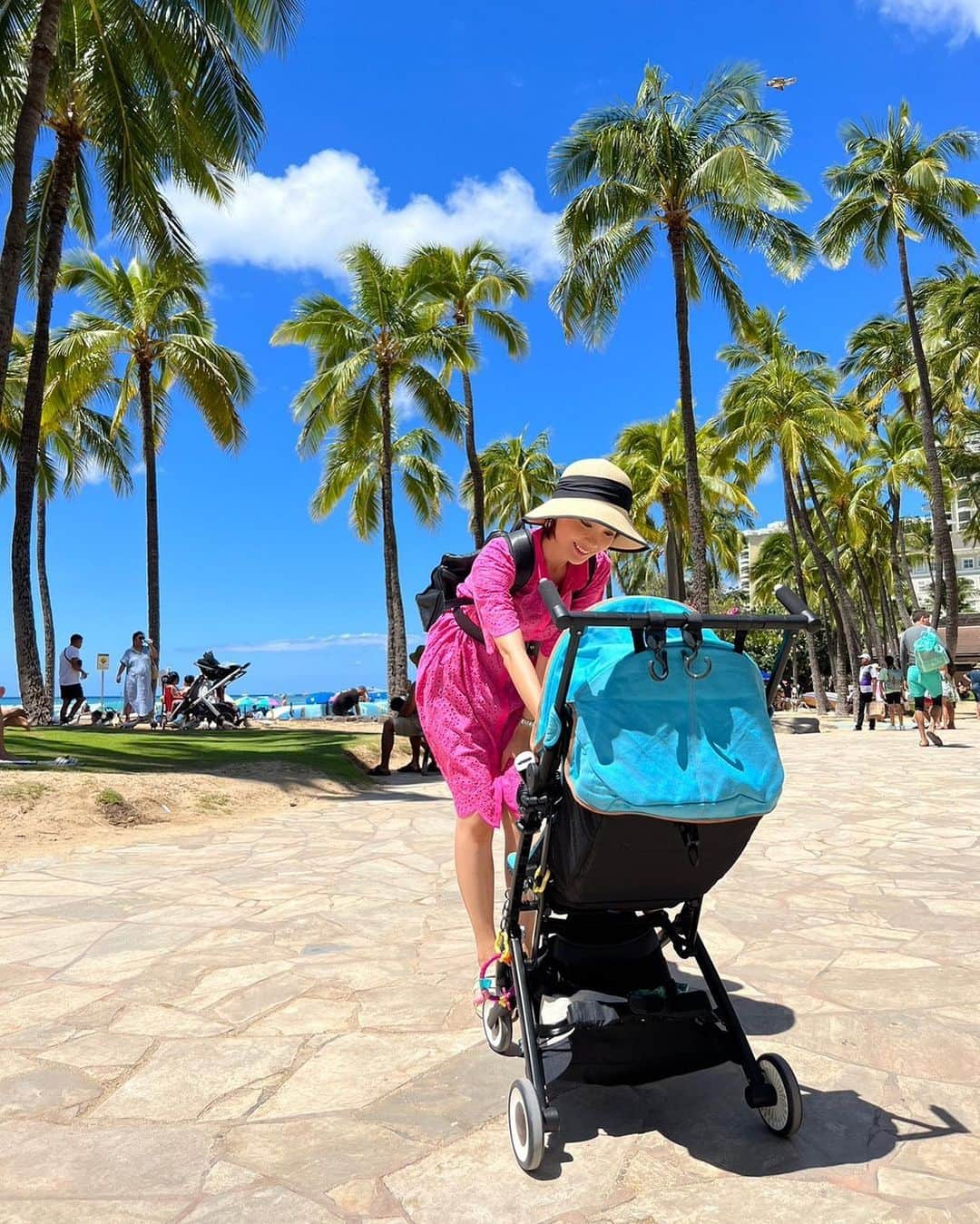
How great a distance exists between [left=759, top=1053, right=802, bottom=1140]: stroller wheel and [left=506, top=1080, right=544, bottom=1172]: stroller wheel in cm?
56

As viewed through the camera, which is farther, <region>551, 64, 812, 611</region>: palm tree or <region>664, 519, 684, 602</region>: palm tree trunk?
<region>664, 519, 684, 602</region>: palm tree trunk

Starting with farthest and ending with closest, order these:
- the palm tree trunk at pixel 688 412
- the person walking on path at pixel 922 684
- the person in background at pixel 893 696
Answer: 1. the person in background at pixel 893 696
2. the palm tree trunk at pixel 688 412
3. the person walking on path at pixel 922 684

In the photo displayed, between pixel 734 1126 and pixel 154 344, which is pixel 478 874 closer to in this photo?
pixel 734 1126

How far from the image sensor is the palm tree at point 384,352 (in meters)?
24.8

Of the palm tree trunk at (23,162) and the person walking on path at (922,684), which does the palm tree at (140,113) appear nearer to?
the palm tree trunk at (23,162)

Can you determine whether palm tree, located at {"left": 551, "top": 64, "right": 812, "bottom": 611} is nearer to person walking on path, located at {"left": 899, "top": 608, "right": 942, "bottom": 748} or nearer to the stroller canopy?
person walking on path, located at {"left": 899, "top": 608, "right": 942, "bottom": 748}

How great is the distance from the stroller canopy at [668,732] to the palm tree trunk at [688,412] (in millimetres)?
19434

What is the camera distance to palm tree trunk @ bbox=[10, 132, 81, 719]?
1616 centimetres

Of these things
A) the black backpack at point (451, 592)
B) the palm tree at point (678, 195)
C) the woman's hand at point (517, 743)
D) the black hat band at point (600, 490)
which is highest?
the palm tree at point (678, 195)

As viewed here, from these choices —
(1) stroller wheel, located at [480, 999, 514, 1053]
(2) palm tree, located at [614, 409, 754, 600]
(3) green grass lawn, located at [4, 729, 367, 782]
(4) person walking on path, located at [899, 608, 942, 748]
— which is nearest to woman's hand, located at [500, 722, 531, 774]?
(1) stroller wheel, located at [480, 999, 514, 1053]

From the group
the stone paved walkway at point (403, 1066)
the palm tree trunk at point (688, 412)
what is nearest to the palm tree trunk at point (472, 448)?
the palm tree trunk at point (688, 412)

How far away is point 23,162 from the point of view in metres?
11.9

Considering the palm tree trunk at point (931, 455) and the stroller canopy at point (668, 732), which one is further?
the palm tree trunk at point (931, 455)

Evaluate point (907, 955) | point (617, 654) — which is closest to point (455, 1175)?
point (617, 654)
